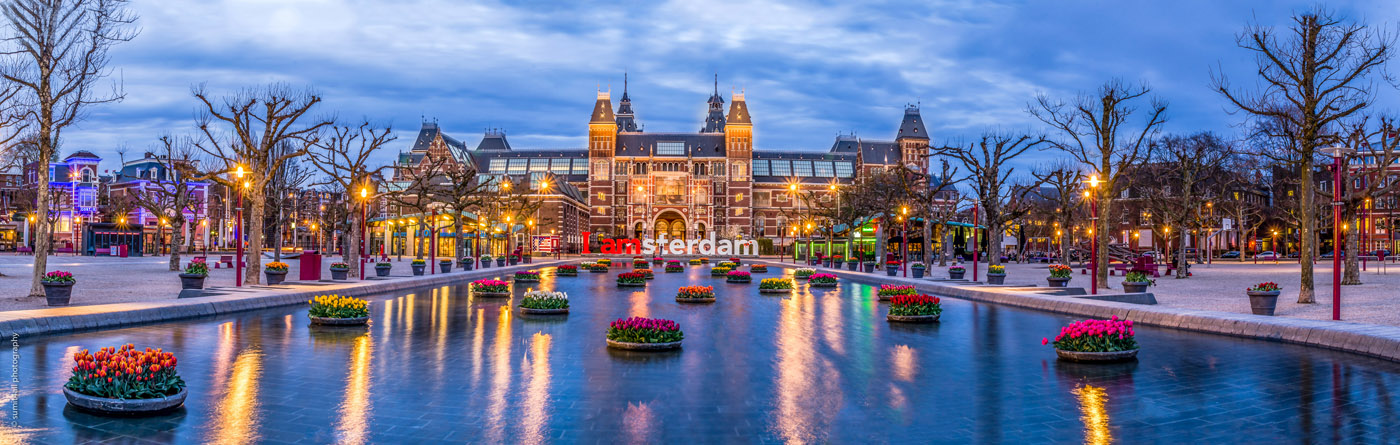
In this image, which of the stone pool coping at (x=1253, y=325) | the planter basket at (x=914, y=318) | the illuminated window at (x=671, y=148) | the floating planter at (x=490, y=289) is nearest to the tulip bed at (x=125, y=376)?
the planter basket at (x=914, y=318)

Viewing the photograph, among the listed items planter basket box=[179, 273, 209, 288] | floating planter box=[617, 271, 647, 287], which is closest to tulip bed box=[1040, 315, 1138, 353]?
planter basket box=[179, 273, 209, 288]

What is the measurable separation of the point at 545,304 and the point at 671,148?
10221cm

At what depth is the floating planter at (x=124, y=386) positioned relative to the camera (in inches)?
308

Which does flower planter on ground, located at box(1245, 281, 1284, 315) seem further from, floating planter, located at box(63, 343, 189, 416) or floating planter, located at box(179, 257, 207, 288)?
floating planter, located at box(179, 257, 207, 288)

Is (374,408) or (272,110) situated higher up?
(272,110)

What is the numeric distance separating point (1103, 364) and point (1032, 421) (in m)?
4.29

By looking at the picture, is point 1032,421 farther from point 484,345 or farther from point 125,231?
point 125,231

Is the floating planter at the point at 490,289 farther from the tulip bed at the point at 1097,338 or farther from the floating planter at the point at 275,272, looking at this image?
the tulip bed at the point at 1097,338

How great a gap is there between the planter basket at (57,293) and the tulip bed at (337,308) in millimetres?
5327

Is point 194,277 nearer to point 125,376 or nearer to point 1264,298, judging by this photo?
point 125,376

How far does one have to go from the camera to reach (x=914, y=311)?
1748 centimetres

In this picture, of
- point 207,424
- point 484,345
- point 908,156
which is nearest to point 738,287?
point 484,345

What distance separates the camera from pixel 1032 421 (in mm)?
7773

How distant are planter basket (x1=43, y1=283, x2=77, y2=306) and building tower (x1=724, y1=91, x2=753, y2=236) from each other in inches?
4048
